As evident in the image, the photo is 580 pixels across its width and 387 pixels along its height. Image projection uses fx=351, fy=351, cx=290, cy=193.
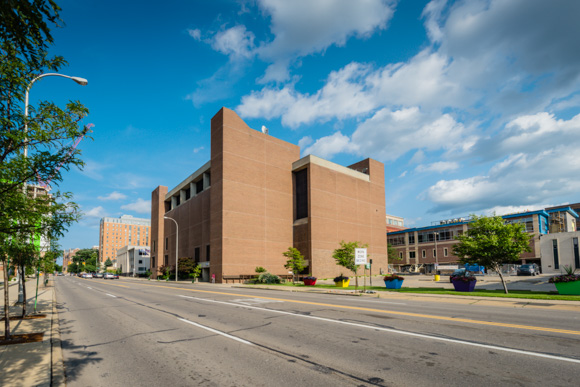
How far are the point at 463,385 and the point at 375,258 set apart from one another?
63.6 metres

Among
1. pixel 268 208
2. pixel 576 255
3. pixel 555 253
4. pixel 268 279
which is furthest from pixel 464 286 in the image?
pixel 555 253

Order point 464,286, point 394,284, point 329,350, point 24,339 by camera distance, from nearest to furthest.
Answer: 1. point 329,350
2. point 24,339
3. point 464,286
4. point 394,284

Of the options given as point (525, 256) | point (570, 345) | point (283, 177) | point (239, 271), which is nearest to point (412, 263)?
point (525, 256)

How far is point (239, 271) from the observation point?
51.4 meters

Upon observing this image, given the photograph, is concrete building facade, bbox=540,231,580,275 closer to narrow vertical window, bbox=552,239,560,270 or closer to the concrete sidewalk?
narrow vertical window, bbox=552,239,560,270

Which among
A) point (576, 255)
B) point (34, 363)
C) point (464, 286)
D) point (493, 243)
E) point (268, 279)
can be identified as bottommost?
point (268, 279)

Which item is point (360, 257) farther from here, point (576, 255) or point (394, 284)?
point (576, 255)

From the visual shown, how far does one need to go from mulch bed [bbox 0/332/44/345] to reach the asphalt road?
2.37 ft

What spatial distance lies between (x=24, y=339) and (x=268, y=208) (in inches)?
1877

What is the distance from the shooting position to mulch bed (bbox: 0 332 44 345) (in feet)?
28.3

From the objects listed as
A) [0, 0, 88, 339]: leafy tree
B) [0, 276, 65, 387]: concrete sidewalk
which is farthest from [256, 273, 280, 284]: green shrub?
[0, 0, 88, 339]: leafy tree

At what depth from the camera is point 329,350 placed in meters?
7.18

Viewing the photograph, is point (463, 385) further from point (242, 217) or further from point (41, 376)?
point (242, 217)

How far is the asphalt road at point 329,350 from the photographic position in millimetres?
5535
